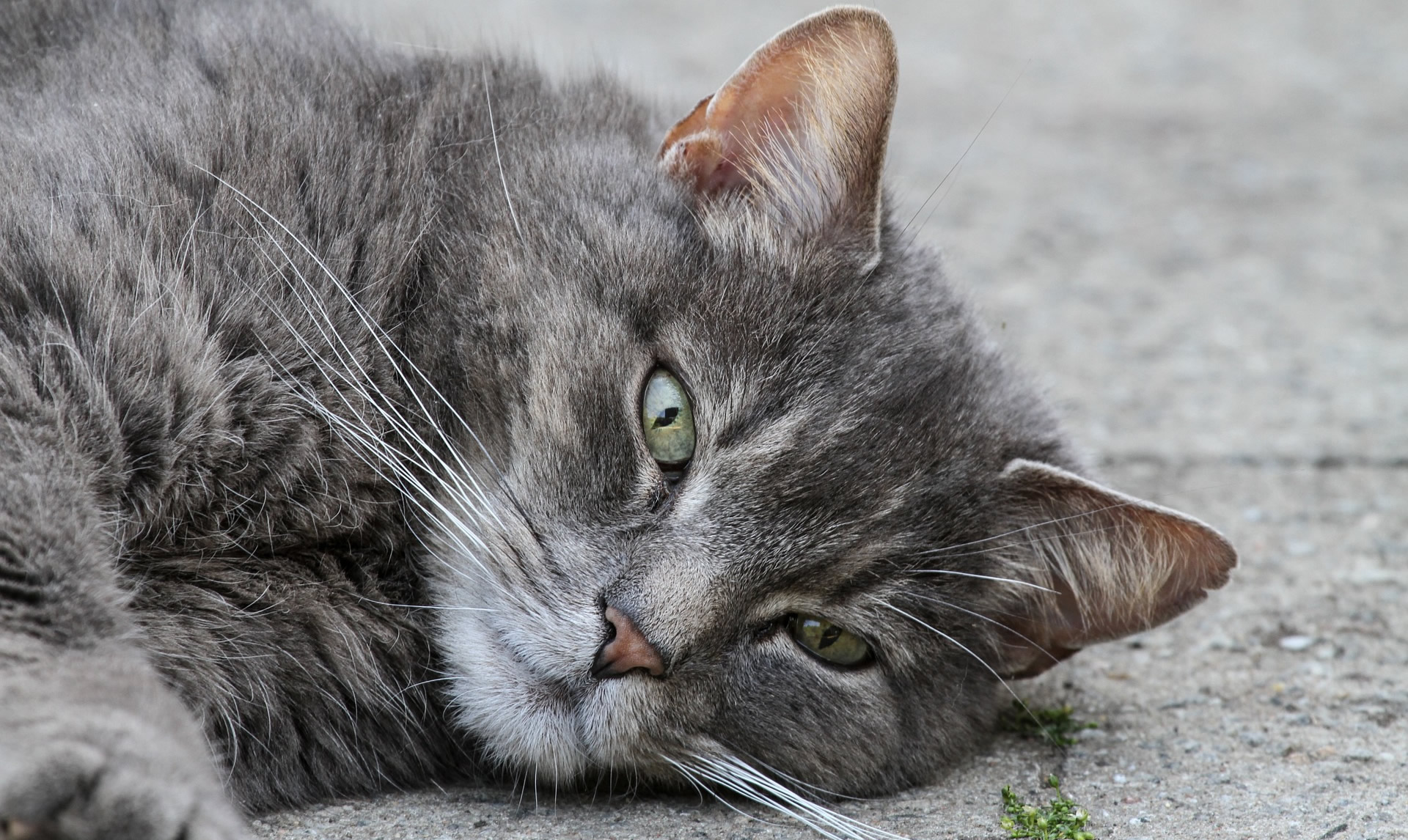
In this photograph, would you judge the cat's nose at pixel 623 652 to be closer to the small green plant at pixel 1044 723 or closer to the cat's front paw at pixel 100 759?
the cat's front paw at pixel 100 759

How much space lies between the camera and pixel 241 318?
2189mm

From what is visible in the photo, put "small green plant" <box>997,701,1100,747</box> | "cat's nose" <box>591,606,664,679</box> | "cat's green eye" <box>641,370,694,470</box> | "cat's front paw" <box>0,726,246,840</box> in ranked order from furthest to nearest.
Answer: "small green plant" <box>997,701,1100,747</box>
"cat's green eye" <box>641,370,694,470</box>
"cat's nose" <box>591,606,664,679</box>
"cat's front paw" <box>0,726,246,840</box>

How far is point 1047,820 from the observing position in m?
2.17

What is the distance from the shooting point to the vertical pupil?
2.32 metres

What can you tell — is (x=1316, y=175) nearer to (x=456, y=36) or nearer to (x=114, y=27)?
(x=456, y=36)

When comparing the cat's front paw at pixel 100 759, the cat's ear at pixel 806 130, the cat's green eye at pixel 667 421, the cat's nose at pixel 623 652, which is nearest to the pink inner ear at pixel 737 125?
the cat's ear at pixel 806 130

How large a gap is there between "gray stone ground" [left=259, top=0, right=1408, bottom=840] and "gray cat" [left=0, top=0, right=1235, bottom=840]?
0.18 metres

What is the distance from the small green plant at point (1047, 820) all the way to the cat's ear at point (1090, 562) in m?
0.39

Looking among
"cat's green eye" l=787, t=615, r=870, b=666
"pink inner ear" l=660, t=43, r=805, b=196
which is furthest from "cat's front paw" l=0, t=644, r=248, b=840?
"pink inner ear" l=660, t=43, r=805, b=196

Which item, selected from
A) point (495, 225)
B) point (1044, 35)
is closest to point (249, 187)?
point (495, 225)

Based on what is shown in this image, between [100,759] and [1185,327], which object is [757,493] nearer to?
[100,759]

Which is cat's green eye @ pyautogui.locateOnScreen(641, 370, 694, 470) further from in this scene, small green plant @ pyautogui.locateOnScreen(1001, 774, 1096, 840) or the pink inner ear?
small green plant @ pyautogui.locateOnScreen(1001, 774, 1096, 840)

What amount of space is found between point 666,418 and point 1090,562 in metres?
0.87

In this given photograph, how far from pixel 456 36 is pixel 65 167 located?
1311mm
